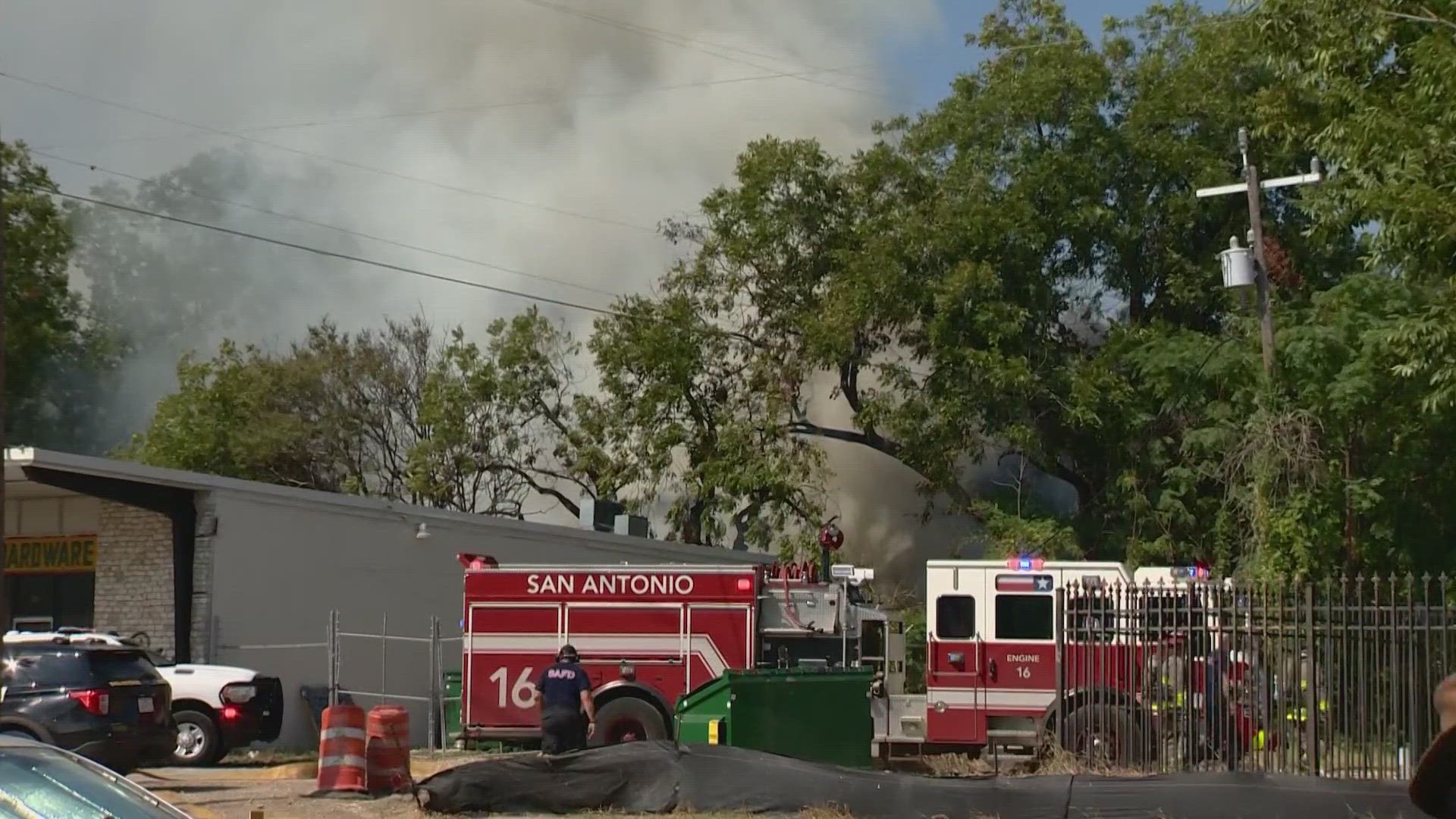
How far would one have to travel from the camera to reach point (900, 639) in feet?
63.5

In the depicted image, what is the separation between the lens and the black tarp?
11.7 metres

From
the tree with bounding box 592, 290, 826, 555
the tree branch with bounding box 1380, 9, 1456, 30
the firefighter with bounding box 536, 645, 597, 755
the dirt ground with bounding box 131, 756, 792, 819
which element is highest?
the tree branch with bounding box 1380, 9, 1456, 30

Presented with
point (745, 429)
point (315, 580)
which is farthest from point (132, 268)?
point (315, 580)

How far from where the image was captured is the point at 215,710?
19656 mm

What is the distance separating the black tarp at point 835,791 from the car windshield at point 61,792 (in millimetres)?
6921

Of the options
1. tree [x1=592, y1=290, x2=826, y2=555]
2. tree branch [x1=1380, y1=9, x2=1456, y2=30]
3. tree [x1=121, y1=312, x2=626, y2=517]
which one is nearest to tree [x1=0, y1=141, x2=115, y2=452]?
tree [x1=121, y1=312, x2=626, y2=517]

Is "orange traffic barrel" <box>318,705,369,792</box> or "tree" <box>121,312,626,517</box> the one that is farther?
"tree" <box>121,312,626,517</box>

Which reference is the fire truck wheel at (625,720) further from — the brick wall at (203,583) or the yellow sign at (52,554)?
the yellow sign at (52,554)

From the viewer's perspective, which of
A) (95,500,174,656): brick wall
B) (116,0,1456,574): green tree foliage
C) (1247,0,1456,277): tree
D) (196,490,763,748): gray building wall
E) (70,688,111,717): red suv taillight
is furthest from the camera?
(116,0,1456,574): green tree foliage

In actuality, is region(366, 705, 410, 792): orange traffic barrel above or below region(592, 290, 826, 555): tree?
below

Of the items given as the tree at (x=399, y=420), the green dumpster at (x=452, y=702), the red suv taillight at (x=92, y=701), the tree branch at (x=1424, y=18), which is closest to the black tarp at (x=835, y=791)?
the red suv taillight at (x=92, y=701)

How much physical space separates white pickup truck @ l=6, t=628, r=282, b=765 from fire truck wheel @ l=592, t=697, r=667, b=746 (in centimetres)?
417

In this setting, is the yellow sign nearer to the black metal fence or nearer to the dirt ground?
the dirt ground

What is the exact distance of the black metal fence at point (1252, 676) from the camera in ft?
47.0
